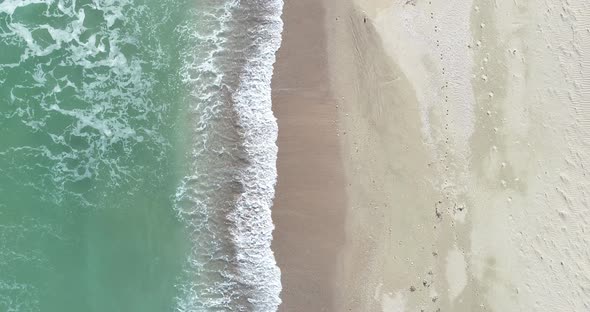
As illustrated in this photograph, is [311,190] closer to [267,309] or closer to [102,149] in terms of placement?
[267,309]

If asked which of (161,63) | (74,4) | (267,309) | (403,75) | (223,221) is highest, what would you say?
(74,4)

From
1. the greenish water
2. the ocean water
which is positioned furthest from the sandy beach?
the greenish water

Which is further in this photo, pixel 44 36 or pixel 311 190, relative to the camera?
pixel 44 36

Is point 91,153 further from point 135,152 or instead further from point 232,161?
point 232,161

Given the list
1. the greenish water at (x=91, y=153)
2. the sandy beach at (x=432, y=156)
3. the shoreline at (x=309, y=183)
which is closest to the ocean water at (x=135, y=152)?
the greenish water at (x=91, y=153)

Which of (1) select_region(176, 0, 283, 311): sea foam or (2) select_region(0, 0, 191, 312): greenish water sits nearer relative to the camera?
(1) select_region(176, 0, 283, 311): sea foam

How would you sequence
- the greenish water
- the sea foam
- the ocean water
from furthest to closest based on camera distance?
the greenish water → the ocean water → the sea foam

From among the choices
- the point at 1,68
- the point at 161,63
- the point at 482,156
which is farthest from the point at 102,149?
the point at 482,156

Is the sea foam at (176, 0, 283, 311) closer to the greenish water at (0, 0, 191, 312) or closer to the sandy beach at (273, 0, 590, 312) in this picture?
the sandy beach at (273, 0, 590, 312)
